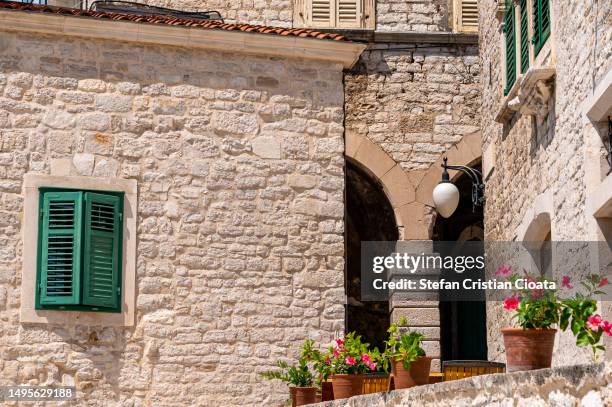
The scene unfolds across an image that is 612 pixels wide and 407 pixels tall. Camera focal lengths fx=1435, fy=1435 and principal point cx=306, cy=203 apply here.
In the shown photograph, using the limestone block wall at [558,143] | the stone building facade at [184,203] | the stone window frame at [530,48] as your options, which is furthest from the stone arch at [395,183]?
the stone building facade at [184,203]

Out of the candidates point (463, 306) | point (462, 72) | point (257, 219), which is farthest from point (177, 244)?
point (463, 306)

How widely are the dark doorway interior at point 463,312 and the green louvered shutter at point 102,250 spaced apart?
8.03m

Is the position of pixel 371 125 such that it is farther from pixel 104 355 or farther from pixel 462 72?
pixel 104 355

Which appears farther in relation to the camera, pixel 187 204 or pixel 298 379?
pixel 187 204

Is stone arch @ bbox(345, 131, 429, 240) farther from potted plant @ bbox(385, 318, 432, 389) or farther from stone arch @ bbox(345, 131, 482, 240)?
potted plant @ bbox(385, 318, 432, 389)

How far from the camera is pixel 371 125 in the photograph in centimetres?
1911

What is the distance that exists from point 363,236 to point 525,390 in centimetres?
1410

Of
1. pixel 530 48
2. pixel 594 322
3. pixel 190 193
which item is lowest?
pixel 594 322

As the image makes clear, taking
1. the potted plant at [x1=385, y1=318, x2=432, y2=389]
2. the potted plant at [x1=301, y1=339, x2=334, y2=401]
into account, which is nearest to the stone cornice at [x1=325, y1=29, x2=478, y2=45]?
the potted plant at [x1=301, y1=339, x2=334, y2=401]

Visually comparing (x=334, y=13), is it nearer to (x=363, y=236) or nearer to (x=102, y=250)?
(x=363, y=236)

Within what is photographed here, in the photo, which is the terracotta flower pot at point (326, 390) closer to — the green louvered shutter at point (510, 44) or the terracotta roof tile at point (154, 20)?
the terracotta roof tile at point (154, 20)

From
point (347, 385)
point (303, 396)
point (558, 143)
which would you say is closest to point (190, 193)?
point (303, 396)

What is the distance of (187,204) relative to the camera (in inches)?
522

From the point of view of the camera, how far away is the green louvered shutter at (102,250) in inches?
502
